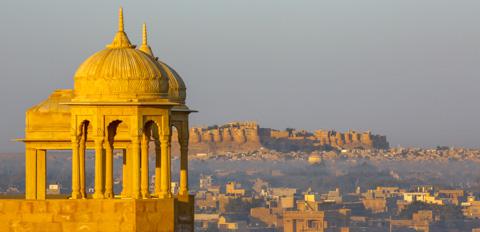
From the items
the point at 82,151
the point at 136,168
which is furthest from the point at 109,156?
the point at 136,168

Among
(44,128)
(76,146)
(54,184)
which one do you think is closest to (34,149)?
(44,128)

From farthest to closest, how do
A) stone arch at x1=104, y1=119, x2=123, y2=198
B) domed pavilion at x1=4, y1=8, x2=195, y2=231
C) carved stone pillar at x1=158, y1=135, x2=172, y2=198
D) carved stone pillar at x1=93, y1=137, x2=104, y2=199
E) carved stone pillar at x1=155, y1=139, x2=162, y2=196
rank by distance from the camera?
carved stone pillar at x1=155, y1=139, x2=162, y2=196
carved stone pillar at x1=158, y1=135, x2=172, y2=198
stone arch at x1=104, y1=119, x2=123, y2=198
carved stone pillar at x1=93, y1=137, x2=104, y2=199
domed pavilion at x1=4, y1=8, x2=195, y2=231

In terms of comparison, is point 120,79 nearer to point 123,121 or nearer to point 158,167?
point 123,121

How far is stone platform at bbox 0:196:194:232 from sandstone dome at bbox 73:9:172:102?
75.8 inches

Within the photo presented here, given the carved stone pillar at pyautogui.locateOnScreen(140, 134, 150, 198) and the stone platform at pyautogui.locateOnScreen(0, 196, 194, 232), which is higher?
the carved stone pillar at pyautogui.locateOnScreen(140, 134, 150, 198)

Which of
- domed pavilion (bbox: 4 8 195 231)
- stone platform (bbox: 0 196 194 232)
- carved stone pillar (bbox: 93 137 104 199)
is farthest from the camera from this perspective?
carved stone pillar (bbox: 93 137 104 199)

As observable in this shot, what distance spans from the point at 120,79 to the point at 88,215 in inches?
99.0

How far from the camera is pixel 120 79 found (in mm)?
42750

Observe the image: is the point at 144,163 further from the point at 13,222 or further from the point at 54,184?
the point at 54,184

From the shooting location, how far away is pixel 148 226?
42.4m

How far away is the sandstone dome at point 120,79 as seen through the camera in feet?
140

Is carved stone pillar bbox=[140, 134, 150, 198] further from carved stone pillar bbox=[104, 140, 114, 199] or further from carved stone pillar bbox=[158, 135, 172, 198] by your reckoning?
carved stone pillar bbox=[104, 140, 114, 199]

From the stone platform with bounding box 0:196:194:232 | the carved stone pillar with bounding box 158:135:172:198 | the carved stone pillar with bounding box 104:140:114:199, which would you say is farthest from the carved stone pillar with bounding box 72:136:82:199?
the carved stone pillar with bounding box 158:135:172:198

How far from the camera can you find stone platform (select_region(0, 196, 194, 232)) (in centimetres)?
4228
